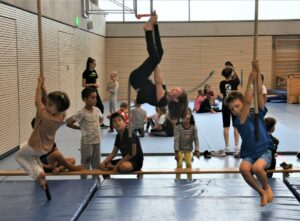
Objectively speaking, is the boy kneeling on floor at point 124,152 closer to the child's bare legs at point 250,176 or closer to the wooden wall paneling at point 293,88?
the child's bare legs at point 250,176

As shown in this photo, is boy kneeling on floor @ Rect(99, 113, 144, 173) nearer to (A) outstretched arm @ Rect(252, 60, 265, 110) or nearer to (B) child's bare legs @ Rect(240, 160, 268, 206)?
(B) child's bare legs @ Rect(240, 160, 268, 206)

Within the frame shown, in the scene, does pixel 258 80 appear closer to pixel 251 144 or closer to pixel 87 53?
pixel 251 144

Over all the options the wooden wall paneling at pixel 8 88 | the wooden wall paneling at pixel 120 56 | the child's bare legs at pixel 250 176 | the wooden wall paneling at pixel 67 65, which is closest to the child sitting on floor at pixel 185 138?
the child's bare legs at pixel 250 176


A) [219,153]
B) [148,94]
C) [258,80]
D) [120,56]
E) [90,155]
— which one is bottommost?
[219,153]

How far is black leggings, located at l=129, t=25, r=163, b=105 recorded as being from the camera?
13.4 feet

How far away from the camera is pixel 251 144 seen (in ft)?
13.6

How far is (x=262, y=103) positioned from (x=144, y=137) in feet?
15.9

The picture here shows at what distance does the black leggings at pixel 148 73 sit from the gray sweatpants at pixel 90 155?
142 centimetres

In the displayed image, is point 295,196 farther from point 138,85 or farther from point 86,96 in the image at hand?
point 86,96

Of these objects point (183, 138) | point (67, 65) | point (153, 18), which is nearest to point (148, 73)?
point (153, 18)

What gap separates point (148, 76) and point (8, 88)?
4027 millimetres

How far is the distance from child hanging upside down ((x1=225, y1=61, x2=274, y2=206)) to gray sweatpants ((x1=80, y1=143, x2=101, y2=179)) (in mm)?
2039

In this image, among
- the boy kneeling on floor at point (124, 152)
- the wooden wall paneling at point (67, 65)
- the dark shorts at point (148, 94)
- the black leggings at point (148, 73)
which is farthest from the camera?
the wooden wall paneling at point (67, 65)

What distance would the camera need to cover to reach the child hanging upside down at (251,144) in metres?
4.01
